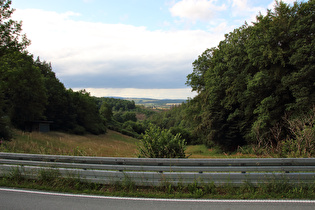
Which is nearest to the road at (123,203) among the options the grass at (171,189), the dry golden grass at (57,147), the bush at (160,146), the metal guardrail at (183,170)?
the grass at (171,189)

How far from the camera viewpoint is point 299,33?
20422 mm

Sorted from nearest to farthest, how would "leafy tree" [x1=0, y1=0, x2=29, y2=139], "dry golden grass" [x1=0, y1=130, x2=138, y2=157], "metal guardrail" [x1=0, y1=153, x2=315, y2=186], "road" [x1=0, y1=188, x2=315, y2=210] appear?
1. "road" [x1=0, y1=188, x2=315, y2=210]
2. "metal guardrail" [x1=0, y1=153, x2=315, y2=186]
3. "dry golden grass" [x1=0, y1=130, x2=138, y2=157]
4. "leafy tree" [x1=0, y1=0, x2=29, y2=139]

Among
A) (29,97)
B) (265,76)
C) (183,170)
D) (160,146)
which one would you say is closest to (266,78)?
(265,76)

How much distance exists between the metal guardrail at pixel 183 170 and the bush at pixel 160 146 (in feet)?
4.73

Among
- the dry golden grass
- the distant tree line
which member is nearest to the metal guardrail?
the dry golden grass

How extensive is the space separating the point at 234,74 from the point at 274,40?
20.1 feet

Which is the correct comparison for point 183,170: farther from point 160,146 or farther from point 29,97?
point 29,97

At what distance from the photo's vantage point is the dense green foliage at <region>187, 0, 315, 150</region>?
19.7m

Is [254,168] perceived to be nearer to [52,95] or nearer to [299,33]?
[299,33]

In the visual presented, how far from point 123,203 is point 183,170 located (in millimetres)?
1631

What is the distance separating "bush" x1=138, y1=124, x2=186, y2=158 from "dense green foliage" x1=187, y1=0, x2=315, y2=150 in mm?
8364

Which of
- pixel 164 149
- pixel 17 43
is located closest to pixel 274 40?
pixel 164 149

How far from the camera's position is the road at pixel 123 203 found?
4.36 m

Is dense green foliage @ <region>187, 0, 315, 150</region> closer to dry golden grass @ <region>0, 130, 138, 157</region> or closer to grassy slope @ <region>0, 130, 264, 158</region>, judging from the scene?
grassy slope @ <region>0, 130, 264, 158</region>
